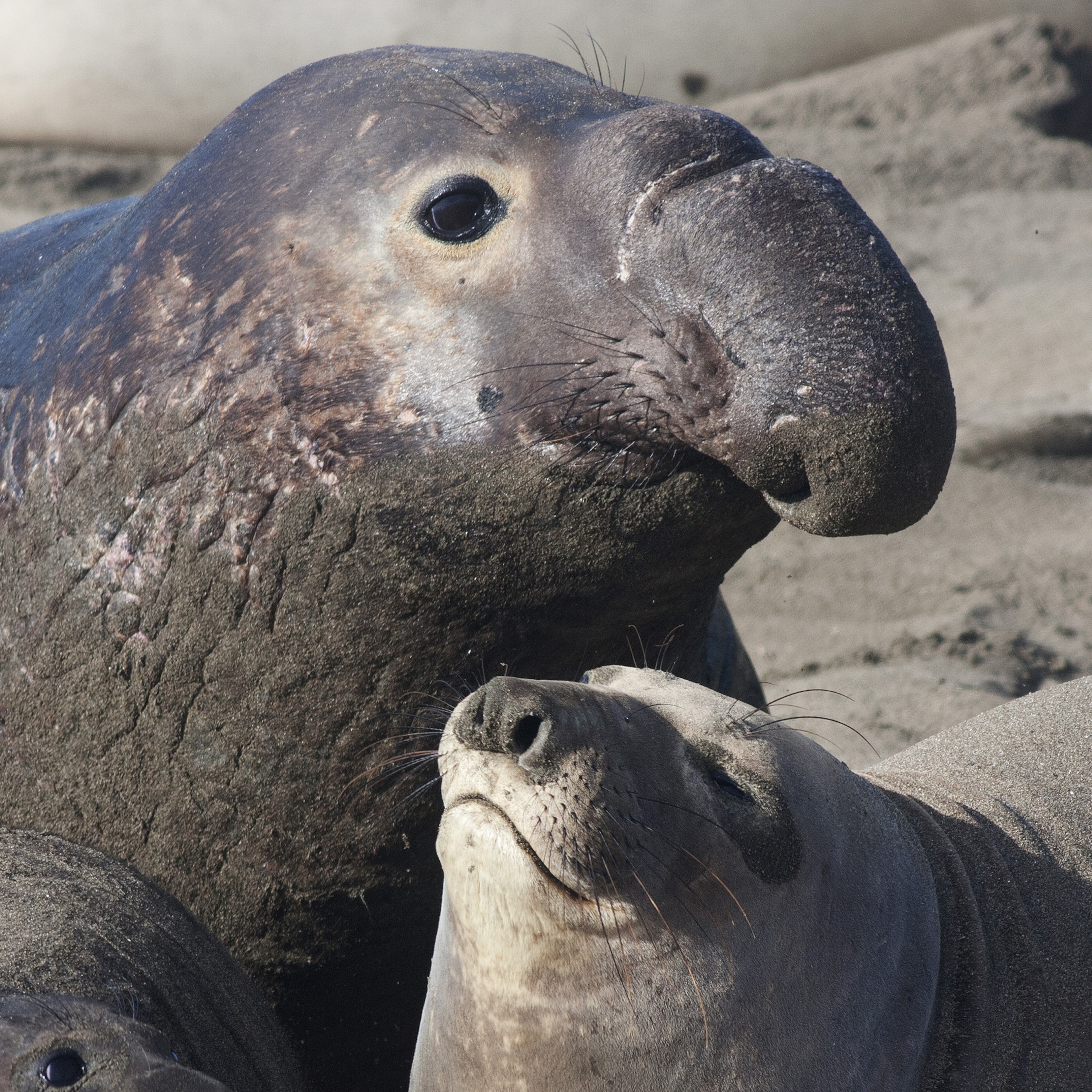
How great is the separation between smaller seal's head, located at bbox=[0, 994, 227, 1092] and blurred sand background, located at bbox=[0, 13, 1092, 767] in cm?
180

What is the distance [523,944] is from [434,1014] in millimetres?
304

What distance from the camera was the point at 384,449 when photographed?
2186 mm

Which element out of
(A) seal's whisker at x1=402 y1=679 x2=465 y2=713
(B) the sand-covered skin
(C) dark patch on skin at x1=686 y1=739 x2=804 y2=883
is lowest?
(C) dark patch on skin at x1=686 y1=739 x2=804 y2=883

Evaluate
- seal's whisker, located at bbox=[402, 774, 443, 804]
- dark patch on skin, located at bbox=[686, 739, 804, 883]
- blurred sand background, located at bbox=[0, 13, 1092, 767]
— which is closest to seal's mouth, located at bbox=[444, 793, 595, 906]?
dark patch on skin, located at bbox=[686, 739, 804, 883]

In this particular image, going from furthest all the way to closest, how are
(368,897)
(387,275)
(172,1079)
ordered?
(368,897) → (387,275) → (172,1079)

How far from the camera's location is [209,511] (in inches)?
89.7

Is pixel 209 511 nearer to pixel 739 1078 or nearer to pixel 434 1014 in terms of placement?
pixel 434 1014

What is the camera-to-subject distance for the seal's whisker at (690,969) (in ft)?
6.16

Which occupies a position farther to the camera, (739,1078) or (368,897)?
(368,897)

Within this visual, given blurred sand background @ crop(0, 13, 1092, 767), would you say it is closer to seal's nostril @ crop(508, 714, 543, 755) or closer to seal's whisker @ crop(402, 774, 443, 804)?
seal's whisker @ crop(402, 774, 443, 804)

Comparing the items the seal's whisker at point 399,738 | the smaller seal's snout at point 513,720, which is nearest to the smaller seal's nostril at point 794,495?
the smaller seal's snout at point 513,720

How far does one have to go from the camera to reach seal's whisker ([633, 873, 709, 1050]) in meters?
1.88

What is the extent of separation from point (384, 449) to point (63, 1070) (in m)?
0.99

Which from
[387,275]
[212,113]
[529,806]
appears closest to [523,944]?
[529,806]
